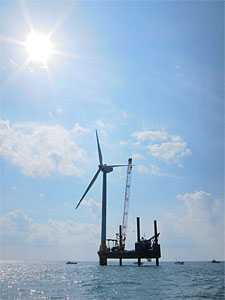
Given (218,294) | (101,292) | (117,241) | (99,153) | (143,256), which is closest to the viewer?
(218,294)

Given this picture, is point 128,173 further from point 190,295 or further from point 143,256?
point 190,295

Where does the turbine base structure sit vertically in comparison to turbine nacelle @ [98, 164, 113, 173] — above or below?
below

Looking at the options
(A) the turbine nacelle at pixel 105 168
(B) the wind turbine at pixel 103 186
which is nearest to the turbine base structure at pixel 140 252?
(B) the wind turbine at pixel 103 186

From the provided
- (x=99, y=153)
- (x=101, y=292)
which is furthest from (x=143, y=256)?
(x=101, y=292)

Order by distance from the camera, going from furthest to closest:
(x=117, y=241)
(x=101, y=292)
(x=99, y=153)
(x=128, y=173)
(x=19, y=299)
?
(x=128, y=173), (x=117, y=241), (x=99, y=153), (x=101, y=292), (x=19, y=299)

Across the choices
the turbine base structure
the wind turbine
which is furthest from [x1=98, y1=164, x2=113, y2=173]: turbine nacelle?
the turbine base structure

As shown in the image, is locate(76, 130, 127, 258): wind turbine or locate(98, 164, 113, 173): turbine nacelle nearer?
locate(76, 130, 127, 258): wind turbine

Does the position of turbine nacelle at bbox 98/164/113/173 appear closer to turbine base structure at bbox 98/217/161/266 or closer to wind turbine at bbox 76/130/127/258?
wind turbine at bbox 76/130/127/258

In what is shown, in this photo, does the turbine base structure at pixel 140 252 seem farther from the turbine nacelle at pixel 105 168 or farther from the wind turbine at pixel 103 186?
the turbine nacelle at pixel 105 168

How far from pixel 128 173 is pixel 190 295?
389 ft

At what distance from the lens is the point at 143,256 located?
114m

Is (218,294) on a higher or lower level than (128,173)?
lower

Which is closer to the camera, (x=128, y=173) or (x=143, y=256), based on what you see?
(x=143, y=256)

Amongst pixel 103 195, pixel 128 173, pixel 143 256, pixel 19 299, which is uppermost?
pixel 128 173
